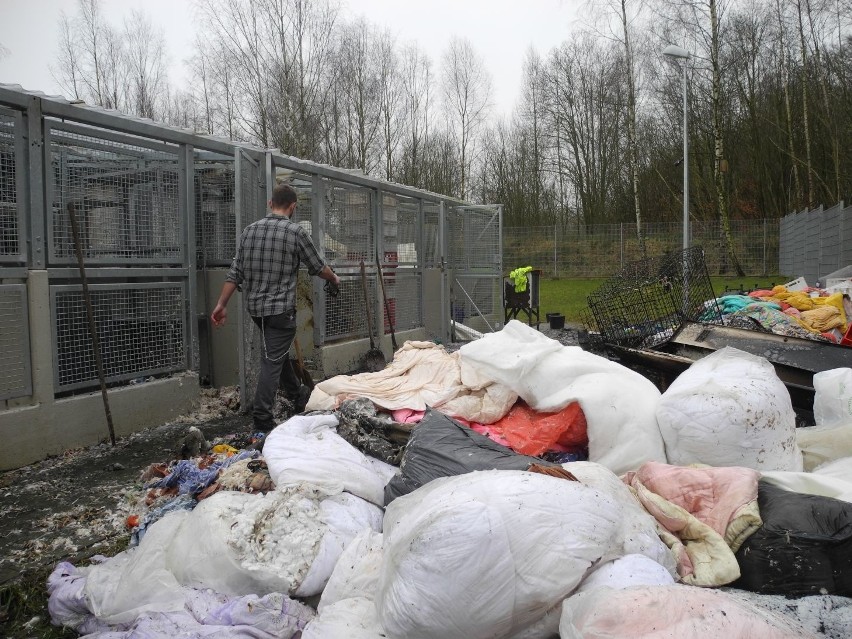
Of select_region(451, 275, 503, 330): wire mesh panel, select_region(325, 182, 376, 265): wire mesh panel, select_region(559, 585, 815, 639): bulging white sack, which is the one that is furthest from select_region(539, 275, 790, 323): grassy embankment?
select_region(559, 585, 815, 639): bulging white sack

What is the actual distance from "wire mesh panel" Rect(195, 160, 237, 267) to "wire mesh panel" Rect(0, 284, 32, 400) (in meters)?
2.35

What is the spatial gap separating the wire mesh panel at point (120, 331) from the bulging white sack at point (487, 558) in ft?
12.4

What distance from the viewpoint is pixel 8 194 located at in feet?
14.5

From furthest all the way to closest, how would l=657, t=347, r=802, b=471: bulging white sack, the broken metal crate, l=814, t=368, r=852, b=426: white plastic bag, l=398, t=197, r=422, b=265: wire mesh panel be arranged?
l=398, t=197, r=422, b=265: wire mesh panel, the broken metal crate, l=814, t=368, r=852, b=426: white plastic bag, l=657, t=347, r=802, b=471: bulging white sack

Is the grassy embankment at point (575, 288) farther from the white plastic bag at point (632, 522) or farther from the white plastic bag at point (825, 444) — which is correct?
the white plastic bag at point (632, 522)

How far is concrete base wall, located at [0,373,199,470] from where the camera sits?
4.33m

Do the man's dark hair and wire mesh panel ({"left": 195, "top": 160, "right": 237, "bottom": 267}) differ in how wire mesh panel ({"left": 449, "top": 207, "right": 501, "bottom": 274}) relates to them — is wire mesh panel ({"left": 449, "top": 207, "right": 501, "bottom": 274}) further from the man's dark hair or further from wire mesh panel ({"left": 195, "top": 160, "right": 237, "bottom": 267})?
the man's dark hair

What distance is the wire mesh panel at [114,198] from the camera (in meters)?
4.92

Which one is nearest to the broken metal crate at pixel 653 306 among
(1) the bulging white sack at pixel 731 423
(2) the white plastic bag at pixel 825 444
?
(2) the white plastic bag at pixel 825 444

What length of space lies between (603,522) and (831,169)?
86.4 ft

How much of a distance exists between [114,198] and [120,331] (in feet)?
3.60

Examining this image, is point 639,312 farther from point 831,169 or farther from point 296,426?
point 831,169

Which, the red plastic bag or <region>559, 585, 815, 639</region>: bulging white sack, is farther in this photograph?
the red plastic bag

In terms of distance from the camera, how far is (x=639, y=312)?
6145 mm
